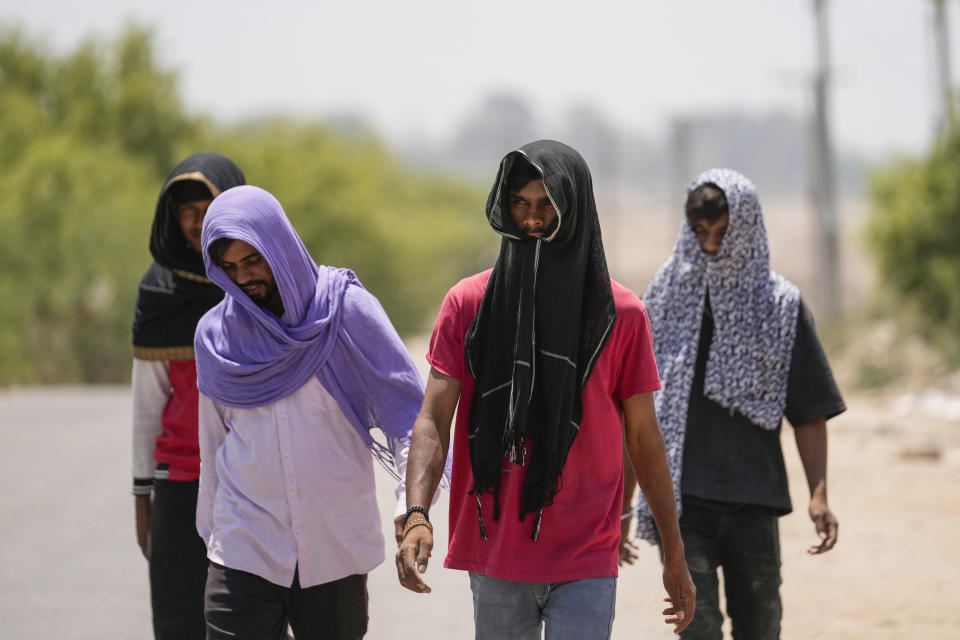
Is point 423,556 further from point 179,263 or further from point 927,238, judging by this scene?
point 927,238

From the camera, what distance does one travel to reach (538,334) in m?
3.43

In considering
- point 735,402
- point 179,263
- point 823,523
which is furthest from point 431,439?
point 823,523

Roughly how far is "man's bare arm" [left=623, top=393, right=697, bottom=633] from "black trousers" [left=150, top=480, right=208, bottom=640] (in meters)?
1.53

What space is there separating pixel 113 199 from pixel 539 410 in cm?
2678

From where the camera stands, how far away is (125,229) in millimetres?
27953

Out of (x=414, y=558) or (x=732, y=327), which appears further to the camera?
(x=732, y=327)

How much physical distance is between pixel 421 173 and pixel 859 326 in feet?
191

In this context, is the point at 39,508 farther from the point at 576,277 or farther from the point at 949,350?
the point at 949,350

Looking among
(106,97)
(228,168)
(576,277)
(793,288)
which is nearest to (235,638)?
(576,277)

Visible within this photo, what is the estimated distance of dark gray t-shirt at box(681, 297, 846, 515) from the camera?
178 inches

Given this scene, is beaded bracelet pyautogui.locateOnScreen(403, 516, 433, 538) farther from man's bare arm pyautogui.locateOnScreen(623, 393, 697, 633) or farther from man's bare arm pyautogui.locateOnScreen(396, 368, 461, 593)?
man's bare arm pyautogui.locateOnScreen(623, 393, 697, 633)

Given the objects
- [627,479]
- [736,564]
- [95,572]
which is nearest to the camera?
[627,479]

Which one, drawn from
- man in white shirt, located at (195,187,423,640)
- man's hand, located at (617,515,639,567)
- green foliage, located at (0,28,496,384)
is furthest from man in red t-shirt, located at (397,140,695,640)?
green foliage, located at (0,28,496,384)

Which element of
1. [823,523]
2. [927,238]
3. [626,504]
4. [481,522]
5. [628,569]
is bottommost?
[628,569]
